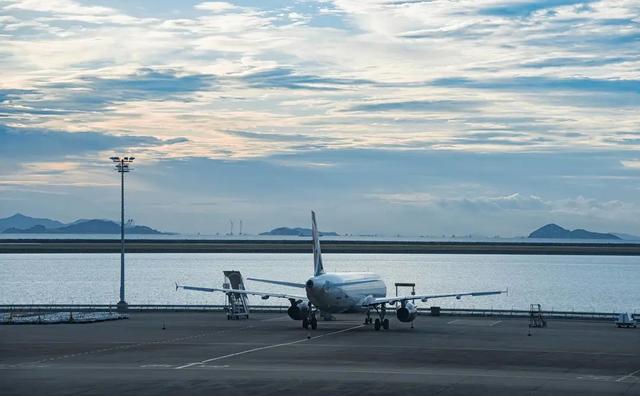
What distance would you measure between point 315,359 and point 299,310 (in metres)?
25.9

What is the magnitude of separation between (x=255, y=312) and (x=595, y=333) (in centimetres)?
3684

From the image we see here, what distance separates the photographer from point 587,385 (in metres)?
46.8

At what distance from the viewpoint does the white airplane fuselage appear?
7725 cm

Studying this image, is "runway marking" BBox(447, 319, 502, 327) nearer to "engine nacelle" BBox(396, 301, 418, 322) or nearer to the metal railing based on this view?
the metal railing

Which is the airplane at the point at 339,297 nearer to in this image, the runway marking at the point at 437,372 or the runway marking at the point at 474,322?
the runway marking at the point at 474,322

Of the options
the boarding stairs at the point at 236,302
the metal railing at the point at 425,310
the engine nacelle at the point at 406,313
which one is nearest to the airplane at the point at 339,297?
the engine nacelle at the point at 406,313

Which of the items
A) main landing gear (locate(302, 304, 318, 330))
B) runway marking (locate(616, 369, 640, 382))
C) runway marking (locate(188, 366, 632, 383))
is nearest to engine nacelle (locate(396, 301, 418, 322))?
main landing gear (locate(302, 304, 318, 330))

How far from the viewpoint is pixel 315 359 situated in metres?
57.1

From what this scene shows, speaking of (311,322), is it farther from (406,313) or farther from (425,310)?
(425,310)

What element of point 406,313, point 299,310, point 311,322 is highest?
point 299,310

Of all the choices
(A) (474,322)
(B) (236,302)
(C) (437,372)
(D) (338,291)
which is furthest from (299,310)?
(C) (437,372)

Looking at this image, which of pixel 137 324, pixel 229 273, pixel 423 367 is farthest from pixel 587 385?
pixel 229 273

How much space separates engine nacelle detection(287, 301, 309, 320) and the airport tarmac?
Result: 1.21 m

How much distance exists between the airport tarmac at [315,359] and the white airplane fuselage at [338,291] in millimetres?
1958
